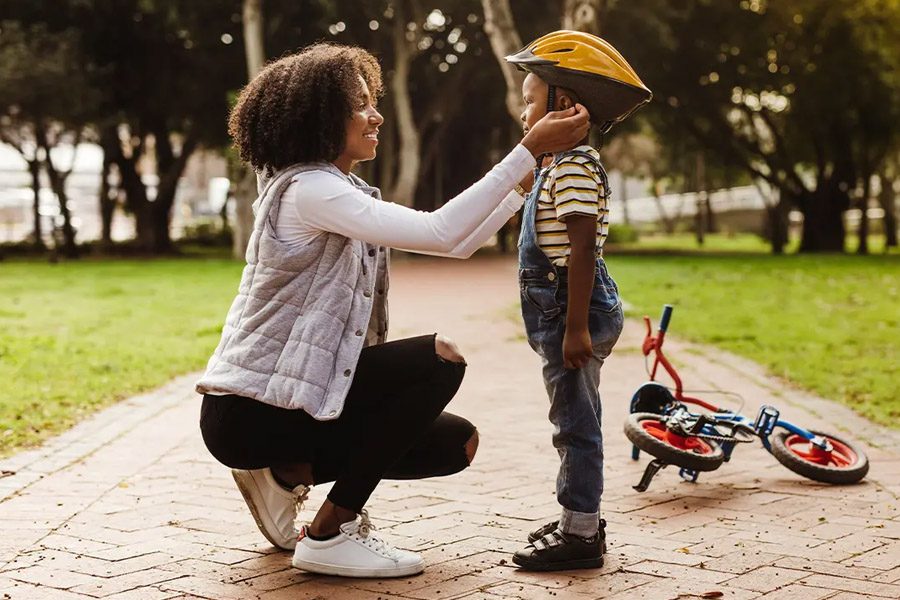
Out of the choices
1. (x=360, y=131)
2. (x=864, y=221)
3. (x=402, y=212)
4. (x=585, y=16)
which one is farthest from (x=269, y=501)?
(x=864, y=221)

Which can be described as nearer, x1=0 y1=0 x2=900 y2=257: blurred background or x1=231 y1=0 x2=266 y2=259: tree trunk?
x1=231 y1=0 x2=266 y2=259: tree trunk

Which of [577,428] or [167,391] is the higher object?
[577,428]

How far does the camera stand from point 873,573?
3.90 meters

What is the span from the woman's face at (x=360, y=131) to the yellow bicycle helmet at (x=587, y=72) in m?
0.48

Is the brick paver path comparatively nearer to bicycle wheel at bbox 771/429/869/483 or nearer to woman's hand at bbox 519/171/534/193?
bicycle wheel at bbox 771/429/869/483

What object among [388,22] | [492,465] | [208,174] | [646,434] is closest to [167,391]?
[492,465]

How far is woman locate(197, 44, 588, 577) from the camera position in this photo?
11.9 ft

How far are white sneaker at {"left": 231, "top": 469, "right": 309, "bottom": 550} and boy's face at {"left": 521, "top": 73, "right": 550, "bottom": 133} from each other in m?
1.46

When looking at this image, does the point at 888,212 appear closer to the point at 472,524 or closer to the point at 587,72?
the point at 472,524

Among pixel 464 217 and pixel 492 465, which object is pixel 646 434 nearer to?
pixel 492 465

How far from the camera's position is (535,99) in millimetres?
3881

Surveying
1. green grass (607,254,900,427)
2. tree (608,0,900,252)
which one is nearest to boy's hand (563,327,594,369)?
green grass (607,254,900,427)

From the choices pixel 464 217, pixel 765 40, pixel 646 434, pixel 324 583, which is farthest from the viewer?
pixel 765 40

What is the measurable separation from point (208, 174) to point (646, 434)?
254ft
